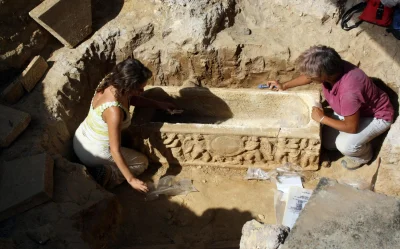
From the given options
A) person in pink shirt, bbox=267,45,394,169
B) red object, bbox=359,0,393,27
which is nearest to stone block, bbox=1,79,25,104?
person in pink shirt, bbox=267,45,394,169

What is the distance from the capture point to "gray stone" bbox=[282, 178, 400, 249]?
8.27 ft

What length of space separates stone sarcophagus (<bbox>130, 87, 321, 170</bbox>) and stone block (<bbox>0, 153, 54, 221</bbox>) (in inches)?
42.1

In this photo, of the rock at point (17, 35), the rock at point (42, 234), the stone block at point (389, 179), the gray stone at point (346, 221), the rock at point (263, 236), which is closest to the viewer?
the gray stone at point (346, 221)

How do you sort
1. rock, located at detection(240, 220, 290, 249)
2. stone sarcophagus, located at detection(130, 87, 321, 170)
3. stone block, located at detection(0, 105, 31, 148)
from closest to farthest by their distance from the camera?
1. rock, located at detection(240, 220, 290, 249)
2. stone block, located at detection(0, 105, 31, 148)
3. stone sarcophagus, located at detection(130, 87, 321, 170)

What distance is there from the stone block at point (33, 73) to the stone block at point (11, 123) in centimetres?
40

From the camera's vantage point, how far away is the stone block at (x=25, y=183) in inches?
150

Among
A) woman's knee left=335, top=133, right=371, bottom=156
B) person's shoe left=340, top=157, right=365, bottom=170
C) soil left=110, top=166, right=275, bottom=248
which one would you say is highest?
woman's knee left=335, top=133, right=371, bottom=156

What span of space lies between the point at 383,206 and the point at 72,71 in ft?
12.2

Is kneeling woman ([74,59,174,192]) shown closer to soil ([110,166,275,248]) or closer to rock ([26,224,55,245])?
soil ([110,166,275,248])

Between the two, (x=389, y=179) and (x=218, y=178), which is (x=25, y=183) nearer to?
(x=218, y=178)

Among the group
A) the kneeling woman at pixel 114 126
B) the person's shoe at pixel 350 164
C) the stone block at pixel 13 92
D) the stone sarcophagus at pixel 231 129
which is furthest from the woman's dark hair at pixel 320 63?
the stone block at pixel 13 92

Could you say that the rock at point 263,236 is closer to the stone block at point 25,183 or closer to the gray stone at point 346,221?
the gray stone at point 346,221

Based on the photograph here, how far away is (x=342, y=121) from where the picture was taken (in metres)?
4.32

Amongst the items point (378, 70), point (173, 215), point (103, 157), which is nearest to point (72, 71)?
point (103, 157)
